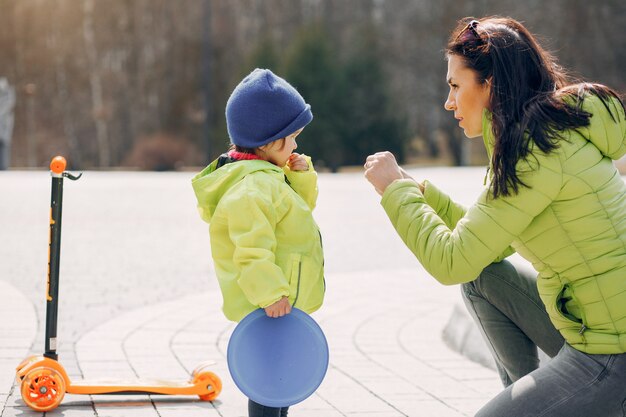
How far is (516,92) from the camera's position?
2.87 metres

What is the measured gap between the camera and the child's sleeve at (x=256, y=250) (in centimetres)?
311

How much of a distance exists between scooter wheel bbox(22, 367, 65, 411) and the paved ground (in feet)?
0.18

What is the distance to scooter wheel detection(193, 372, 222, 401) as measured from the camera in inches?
168

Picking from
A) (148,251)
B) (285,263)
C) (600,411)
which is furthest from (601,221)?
(148,251)

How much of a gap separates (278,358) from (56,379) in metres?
1.18

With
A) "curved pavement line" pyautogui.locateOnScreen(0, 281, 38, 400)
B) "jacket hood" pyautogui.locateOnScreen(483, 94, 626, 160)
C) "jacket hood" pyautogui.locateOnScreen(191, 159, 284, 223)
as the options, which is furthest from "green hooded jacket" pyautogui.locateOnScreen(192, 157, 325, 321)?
"curved pavement line" pyautogui.locateOnScreen(0, 281, 38, 400)

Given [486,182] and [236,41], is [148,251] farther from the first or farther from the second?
[236,41]

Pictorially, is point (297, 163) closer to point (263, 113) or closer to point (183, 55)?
point (263, 113)

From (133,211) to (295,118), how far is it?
11078mm

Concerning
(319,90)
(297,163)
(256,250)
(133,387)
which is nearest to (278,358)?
(256,250)

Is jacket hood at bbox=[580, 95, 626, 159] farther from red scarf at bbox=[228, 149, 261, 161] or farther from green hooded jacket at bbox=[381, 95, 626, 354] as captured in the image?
red scarf at bbox=[228, 149, 261, 161]

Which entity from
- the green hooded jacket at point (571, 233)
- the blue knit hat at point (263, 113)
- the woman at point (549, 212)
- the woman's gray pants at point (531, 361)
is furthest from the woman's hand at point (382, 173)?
the woman's gray pants at point (531, 361)

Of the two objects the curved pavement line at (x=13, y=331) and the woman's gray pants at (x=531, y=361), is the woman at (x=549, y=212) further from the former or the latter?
the curved pavement line at (x=13, y=331)

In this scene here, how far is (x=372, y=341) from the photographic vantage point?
5.68 meters
